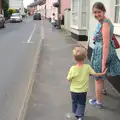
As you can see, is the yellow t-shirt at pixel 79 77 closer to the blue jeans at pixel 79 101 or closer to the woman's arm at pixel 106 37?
the blue jeans at pixel 79 101

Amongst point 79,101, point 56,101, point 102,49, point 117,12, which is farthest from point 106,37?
point 117,12

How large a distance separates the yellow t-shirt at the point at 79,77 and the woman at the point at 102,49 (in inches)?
20.1

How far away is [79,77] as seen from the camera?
498 centimetres

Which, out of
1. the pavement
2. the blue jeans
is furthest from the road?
the blue jeans

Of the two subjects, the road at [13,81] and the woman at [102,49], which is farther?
the road at [13,81]

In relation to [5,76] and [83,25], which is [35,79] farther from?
[83,25]

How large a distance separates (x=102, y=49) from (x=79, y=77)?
2.60 feet

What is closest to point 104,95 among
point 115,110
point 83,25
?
point 115,110

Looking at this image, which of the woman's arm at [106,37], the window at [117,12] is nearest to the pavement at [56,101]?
the woman's arm at [106,37]

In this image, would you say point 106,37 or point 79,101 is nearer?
point 79,101

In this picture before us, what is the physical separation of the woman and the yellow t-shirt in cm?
51

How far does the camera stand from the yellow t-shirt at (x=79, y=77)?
4.96m

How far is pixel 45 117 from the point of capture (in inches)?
214

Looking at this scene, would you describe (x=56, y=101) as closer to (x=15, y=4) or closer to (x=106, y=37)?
(x=106, y=37)
